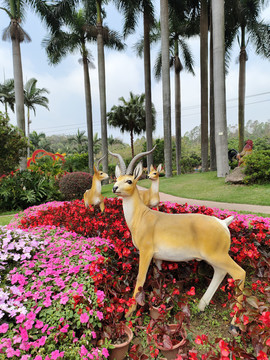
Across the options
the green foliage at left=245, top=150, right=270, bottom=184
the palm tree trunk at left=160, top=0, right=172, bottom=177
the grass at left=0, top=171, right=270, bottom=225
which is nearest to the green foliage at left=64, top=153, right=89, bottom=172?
the palm tree trunk at left=160, top=0, right=172, bottom=177

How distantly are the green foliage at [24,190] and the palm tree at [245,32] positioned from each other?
54.4 feet

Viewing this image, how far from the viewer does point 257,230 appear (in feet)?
10.8

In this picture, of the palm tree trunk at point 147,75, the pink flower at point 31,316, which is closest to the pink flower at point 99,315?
the pink flower at point 31,316

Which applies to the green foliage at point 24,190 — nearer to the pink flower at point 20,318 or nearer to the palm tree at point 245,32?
the pink flower at point 20,318

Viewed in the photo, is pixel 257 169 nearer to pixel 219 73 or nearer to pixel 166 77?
pixel 219 73

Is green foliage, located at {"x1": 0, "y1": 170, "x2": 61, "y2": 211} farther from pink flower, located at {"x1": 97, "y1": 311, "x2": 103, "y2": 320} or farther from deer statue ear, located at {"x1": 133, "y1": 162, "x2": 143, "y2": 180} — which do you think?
pink flower, located at {"x1": 97, "y1": 311, "x2": 103, "y2": 320}

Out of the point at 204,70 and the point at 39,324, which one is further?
the point at 204,70

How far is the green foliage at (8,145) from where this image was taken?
410 inches

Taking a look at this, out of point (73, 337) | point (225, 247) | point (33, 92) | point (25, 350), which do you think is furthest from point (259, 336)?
point (33, 92)

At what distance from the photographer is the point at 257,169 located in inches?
410

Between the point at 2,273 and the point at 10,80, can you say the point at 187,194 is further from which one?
the point at 10,80

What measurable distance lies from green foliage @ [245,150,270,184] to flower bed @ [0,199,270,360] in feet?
24.7

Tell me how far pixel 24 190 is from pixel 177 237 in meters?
9.66

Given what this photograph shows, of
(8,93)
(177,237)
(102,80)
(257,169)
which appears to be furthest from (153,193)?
(8,93)
